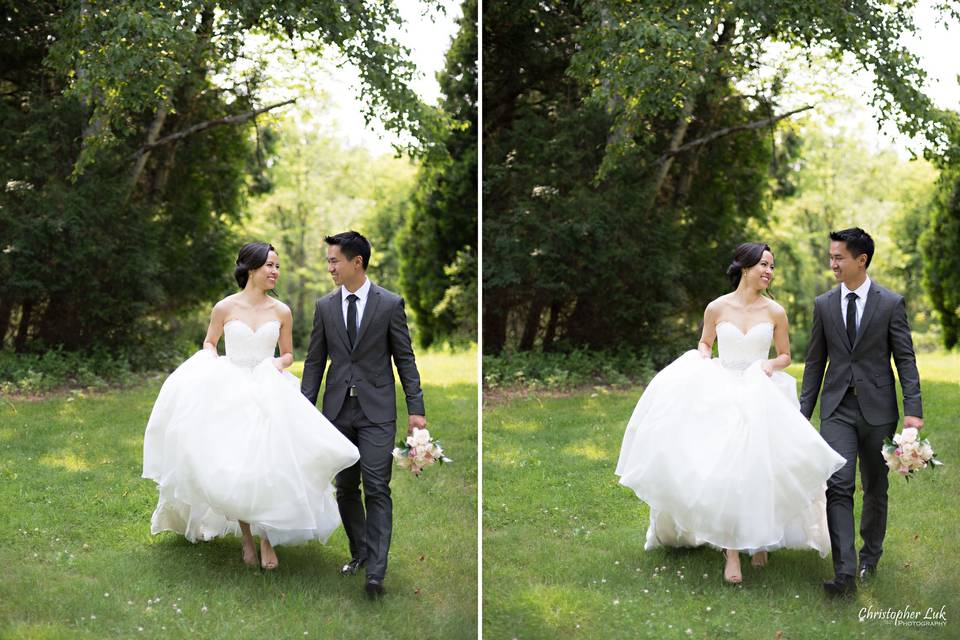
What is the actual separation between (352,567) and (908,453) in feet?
8.73

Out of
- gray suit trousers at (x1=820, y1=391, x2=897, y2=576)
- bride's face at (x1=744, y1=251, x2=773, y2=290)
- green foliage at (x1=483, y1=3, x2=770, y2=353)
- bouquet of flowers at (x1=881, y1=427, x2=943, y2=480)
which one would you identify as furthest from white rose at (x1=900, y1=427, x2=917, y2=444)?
green foliage at (x1=483, y1=3, x2=770, y2=353)

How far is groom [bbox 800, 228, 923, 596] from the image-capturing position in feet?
14.1

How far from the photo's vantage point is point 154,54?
802cm

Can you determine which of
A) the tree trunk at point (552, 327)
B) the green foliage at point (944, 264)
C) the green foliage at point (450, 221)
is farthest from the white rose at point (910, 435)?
the green foliage at point (944, 264)

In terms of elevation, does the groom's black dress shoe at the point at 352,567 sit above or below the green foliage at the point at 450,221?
below

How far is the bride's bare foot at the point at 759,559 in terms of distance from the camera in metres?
4.68

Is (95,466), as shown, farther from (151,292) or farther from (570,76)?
(570,76)

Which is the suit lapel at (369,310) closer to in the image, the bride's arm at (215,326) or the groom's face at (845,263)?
the bride's arm at (215,326)

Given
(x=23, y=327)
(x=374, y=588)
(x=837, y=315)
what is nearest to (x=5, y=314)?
(x=23, y=327)

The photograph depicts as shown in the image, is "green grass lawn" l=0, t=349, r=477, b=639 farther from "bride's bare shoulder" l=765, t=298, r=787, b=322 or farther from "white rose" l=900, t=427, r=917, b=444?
"white rose" l=900, t=427, r=917, b=444

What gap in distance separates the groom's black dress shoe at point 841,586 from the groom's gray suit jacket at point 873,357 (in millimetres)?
726

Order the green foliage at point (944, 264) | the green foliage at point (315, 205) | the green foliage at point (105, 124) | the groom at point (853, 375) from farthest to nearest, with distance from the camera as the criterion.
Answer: the green foliage at point (315, 205) → the green foliage at point (944, 264) → the green foliage at point (105, 124) → the groom at point (853, 375)

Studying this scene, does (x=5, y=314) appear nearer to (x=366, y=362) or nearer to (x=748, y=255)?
(x=366, y=362)

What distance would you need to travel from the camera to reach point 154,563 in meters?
4.84
